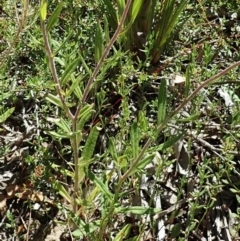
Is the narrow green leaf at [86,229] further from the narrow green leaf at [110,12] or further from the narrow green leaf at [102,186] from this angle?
the narrow green leaf at [110,12]

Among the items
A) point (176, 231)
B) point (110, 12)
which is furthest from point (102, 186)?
point (110, 12)

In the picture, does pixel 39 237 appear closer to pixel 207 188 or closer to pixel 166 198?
pixel 166 198

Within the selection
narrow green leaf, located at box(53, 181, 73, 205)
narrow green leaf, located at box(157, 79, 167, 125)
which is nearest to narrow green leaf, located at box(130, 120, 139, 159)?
narrow green leaf, located at box(157, 79, 167, 125)

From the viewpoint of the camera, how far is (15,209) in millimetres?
2045

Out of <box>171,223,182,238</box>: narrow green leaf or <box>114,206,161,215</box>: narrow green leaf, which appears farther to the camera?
<box>171,223,182,238</box>: narrow green leaf

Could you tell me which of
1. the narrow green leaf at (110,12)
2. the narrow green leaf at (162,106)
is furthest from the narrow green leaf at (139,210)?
the narrow green leaf at (110,12)

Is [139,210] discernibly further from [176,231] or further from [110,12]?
[110,12]

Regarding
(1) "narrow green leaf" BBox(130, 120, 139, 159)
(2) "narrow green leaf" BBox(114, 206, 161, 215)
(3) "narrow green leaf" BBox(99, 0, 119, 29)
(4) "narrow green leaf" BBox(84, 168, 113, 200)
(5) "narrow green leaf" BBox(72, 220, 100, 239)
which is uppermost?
(3) "narrow green leaf" BBox(99, 0, 119, 29)

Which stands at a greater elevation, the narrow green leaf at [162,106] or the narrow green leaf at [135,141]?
the narrow green leaf at [162,106]

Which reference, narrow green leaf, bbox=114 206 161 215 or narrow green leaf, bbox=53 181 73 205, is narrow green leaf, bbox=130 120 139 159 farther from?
narrow green leaf, bbox=53 181 73 205

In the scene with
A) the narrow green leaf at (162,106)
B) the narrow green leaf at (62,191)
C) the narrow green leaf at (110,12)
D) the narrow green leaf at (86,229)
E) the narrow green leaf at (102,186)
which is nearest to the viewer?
the narrow green leaf at (162,106)

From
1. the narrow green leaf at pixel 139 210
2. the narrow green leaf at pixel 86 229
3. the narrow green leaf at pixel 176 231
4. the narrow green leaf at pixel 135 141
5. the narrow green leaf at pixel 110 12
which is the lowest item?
the narrow green leaf at pixel 176 231

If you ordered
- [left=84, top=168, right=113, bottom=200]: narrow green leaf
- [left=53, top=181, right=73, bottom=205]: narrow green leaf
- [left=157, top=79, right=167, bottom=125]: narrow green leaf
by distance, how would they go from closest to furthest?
[left=157, top=79, right=167, bottom=125]: narrow green leaf < [left=84, top=168, right=113, bottom=200]: narrow green leaf < [left=53, top=181, right=73, bottom=205]: narrow green leaf

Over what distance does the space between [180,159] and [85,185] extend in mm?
512
